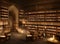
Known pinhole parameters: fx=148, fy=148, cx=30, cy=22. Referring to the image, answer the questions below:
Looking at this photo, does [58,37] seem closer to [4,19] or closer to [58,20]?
[58,20]

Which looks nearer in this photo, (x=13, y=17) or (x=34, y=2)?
(x=34, y=2)

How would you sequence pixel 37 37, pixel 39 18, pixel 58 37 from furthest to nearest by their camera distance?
pixel 39 18
pixel 37 37
pixel 58 37

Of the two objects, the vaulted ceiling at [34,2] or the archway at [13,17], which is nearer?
the vaulted ceiling at [34,2]

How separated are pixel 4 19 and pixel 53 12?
325cm

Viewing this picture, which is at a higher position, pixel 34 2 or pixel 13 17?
pixel 34 2

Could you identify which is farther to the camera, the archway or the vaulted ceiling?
the archway

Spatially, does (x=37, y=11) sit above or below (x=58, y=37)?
above

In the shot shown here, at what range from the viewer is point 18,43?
7.41 meters

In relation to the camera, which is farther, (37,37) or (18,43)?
(37,37)

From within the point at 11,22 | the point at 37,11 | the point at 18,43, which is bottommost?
the point at 18,43

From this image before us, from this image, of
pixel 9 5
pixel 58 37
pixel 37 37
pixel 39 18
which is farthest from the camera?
pixel 9 5

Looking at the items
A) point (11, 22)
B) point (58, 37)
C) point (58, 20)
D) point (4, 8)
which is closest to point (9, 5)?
point (4, 8)

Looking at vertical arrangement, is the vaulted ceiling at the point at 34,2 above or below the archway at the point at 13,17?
above

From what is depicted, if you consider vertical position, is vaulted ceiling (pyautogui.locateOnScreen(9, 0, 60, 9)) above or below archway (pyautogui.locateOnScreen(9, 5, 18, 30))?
above
